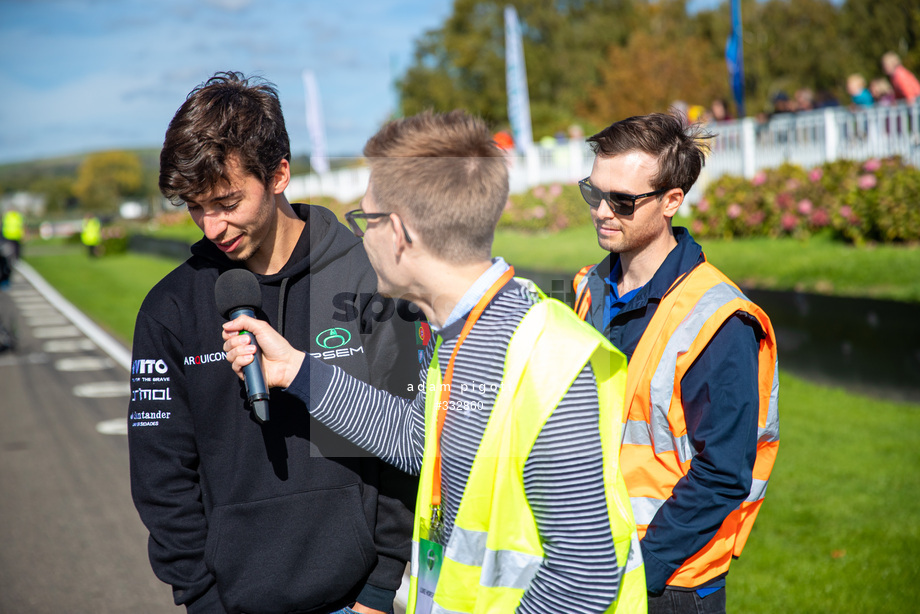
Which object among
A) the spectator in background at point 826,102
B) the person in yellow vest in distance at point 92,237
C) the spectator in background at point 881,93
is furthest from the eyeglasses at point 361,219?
the person in yellow vest in distance at point 92,237

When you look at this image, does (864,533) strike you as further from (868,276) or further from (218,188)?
(218,188)

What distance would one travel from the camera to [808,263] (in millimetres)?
8453

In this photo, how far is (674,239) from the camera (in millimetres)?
2398

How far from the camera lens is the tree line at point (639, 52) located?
3781 centimetres

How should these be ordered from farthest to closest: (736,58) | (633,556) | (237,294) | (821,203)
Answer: (736,58)
(821,203)
(237,294)
(633,556)

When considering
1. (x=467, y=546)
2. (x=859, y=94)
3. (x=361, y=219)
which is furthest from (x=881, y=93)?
(x=467, y=546)

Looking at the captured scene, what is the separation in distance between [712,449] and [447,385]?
0.78 m

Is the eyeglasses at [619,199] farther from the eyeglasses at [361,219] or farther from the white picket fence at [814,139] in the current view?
the white picket fence at [814,139]

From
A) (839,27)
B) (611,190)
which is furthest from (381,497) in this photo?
(839,27)

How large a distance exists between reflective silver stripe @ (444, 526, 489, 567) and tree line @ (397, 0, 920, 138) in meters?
36.5

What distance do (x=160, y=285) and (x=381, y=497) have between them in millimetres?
859

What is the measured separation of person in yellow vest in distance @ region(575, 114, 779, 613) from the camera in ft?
6.52

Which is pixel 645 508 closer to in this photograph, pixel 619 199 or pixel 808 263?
pixel 619 199

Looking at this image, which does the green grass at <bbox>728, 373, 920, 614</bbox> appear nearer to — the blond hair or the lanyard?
the lanyard
